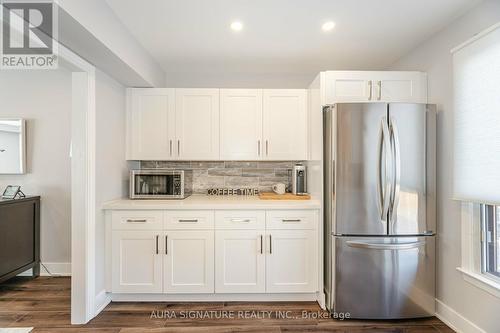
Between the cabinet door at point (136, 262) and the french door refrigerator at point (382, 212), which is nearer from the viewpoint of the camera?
the french door refrigerator at point (382, 212)

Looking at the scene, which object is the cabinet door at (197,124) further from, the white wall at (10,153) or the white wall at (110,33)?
the white wall at (10,153)

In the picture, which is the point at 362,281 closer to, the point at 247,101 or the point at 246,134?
the point at 246,134

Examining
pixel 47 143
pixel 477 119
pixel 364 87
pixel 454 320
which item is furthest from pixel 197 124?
pixel 454 320

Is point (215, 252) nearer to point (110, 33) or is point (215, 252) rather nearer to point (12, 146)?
point (110, 33)

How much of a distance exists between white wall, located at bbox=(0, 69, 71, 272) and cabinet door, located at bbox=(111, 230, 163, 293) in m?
1.15

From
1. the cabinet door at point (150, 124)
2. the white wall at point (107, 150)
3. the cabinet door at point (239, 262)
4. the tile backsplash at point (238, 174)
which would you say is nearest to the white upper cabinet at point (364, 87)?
the tile backsplash at point (238, 174)

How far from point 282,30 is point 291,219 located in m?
1.67

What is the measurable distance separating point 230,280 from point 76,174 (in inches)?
64.1

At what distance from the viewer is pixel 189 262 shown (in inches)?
102

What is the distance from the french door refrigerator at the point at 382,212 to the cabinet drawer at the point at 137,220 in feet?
5.23

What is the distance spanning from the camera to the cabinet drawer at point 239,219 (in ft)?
8.57

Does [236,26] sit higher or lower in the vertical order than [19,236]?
higher

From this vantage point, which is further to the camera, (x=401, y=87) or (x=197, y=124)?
(x=197, y=124)

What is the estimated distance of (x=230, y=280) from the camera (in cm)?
261
